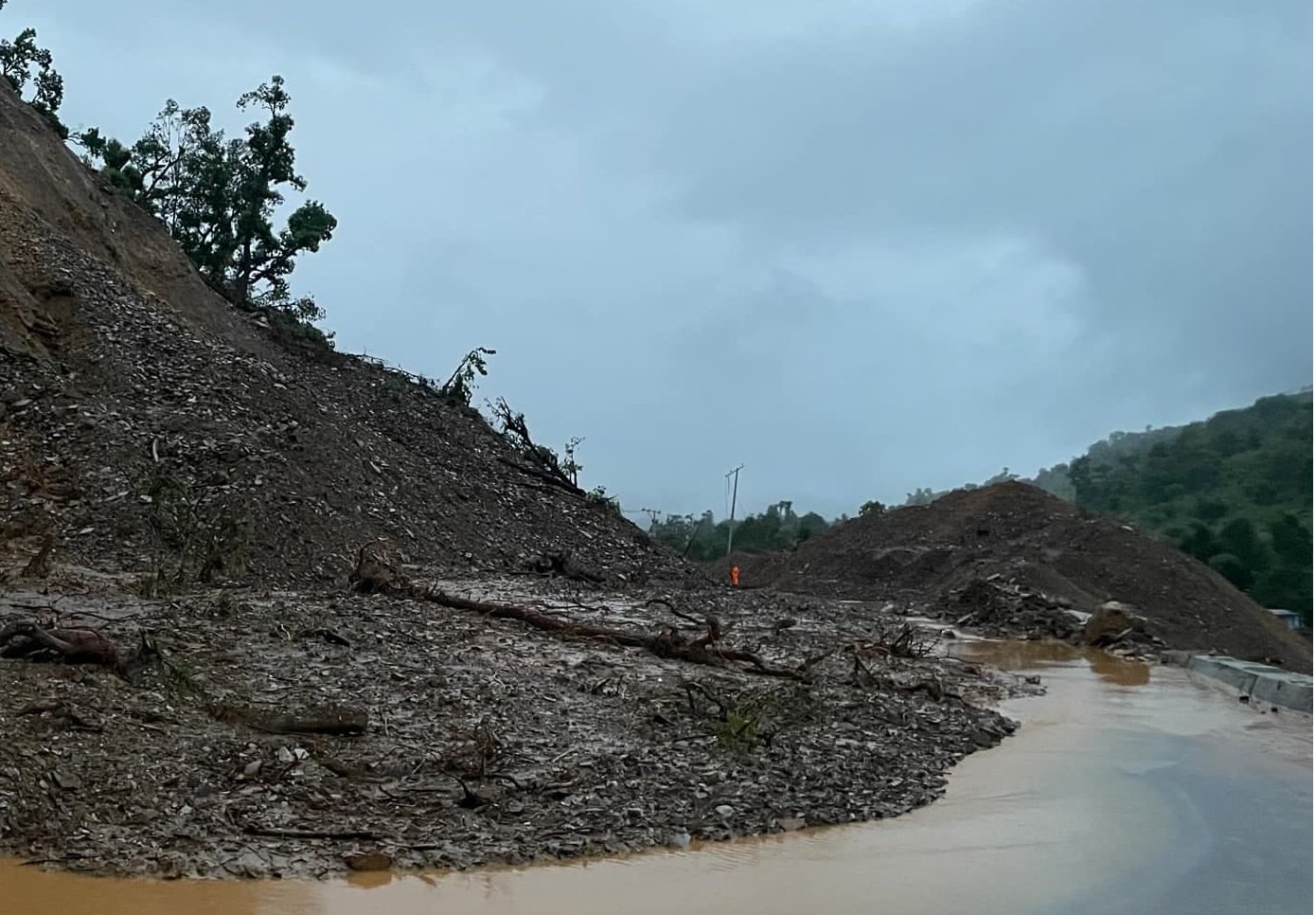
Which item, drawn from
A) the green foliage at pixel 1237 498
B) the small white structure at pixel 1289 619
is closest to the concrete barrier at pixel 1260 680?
the green foliage at pixel 1237 498

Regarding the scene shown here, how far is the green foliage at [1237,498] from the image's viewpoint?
2658 cm

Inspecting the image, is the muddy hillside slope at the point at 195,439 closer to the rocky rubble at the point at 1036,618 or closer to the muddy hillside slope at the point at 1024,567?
the rocky rubble at the point at 1036,618

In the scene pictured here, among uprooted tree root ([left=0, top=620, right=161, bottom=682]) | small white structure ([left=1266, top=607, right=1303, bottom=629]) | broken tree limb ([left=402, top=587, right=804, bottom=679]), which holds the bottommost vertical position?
uprooted tree root ([left=0, top=620, right=161, bottom=682])

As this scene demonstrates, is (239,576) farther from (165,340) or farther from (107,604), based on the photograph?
(165,340)

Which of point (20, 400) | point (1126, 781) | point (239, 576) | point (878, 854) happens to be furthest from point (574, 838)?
point (20, 400)

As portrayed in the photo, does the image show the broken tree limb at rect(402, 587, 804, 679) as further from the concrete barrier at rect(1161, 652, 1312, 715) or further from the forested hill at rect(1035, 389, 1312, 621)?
the forested hill at rect(1035, 389, 1312, 621)

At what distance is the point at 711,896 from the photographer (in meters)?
5.67

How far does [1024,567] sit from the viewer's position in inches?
970

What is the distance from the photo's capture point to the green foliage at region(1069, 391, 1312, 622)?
2658 cm

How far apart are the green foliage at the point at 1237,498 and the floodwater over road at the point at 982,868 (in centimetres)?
1180

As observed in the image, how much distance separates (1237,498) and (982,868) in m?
28.0

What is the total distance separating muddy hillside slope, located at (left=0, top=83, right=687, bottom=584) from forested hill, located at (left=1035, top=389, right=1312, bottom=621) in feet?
40.6

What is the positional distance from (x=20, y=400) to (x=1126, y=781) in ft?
40.9

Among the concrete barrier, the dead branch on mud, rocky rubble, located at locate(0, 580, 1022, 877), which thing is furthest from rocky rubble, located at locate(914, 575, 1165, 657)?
the dead branch on mud
